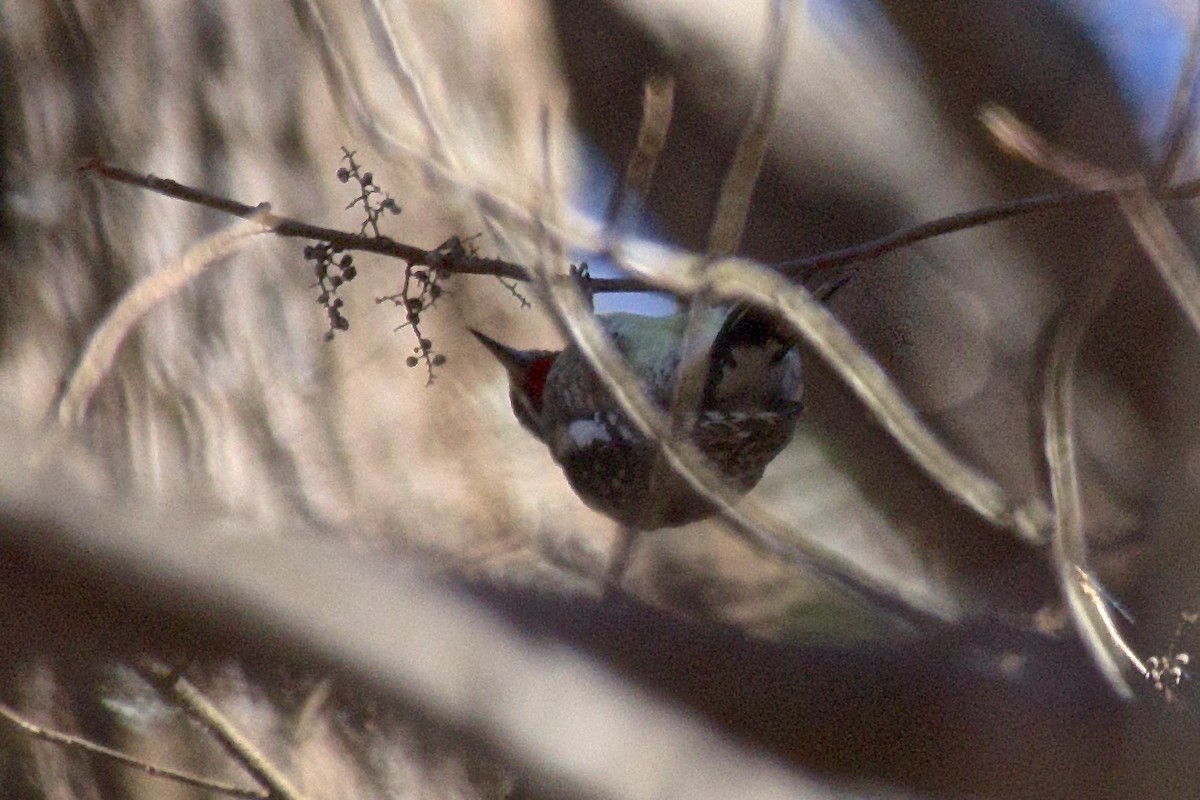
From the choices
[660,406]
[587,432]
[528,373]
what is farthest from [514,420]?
[660,406]

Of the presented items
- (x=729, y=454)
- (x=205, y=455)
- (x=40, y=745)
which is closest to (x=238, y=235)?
(x=729, y=454)

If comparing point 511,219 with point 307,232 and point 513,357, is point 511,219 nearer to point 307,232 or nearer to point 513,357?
point 307,232

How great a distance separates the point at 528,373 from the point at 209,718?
0.91 meters

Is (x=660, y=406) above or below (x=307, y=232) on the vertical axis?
above

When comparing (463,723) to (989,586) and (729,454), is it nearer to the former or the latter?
(729,454)

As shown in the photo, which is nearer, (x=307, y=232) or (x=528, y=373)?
(x=307, y=232)

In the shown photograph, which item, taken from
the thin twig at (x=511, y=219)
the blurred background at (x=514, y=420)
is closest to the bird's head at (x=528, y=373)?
the blurred background at (x=514, y=420)

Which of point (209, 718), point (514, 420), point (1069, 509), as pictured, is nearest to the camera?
point (209, 718)

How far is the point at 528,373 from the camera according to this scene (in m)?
1.51

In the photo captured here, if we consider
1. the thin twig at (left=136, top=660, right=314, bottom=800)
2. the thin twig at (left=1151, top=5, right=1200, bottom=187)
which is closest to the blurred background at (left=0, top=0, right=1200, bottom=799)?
the thin twig at (left=136, top=660, right=314, bottom=800)

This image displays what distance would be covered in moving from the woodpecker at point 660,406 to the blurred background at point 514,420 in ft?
0.37

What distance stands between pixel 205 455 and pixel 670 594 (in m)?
0.69

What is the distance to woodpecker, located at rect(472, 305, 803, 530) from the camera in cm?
118

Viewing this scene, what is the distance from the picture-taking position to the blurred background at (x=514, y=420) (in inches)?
20.6
